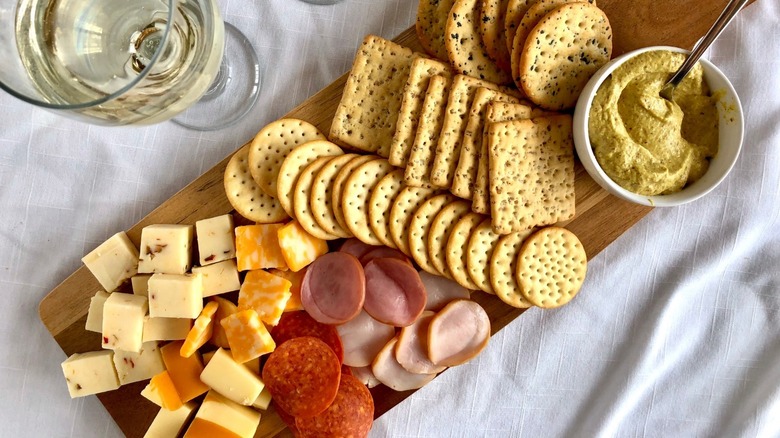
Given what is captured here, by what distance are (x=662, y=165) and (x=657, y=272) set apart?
0.31 m

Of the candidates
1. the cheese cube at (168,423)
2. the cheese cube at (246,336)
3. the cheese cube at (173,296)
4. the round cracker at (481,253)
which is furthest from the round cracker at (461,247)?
the cheese cube at (168,423)

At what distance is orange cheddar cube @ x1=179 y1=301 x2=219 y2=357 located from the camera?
1.21 meters

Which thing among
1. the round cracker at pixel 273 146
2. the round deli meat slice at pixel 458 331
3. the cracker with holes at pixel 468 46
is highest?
the cracker with holes at pixel 468 46

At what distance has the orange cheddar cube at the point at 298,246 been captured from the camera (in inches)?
47.6

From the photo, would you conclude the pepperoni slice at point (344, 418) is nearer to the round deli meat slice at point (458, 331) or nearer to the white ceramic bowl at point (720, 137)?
the round deli meat slice at point (458, 331)

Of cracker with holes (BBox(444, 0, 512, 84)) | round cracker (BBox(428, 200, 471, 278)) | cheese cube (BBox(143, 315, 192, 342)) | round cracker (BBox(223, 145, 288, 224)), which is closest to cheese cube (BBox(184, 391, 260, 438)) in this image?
cheese cube (BBox(143, 315, 192, 342))

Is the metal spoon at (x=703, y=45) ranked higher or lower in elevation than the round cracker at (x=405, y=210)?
higher

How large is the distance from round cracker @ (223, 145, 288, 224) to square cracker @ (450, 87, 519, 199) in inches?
13.1

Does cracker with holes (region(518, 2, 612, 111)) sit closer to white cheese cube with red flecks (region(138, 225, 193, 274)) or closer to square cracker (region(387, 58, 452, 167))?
square cracker (region(387, 58, 452, 167))

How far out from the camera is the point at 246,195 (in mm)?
1252

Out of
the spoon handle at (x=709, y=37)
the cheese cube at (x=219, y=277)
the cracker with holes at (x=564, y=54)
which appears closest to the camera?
the spoon handle at (x=709, y=37)

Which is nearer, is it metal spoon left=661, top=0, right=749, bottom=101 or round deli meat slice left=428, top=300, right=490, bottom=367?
metal spoon left=661, top=0, right=749, bottom=101


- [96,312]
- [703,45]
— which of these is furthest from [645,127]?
[96,312]

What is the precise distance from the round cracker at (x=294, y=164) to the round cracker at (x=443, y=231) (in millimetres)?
234
